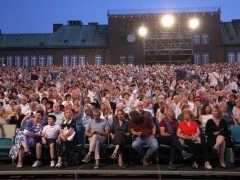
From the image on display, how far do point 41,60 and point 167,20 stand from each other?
20906 millimetres

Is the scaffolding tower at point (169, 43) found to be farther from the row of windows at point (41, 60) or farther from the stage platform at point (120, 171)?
the stage platform at point (120, 171)

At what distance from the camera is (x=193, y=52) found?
57.2 metres

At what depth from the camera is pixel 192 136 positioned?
1084 centimetres

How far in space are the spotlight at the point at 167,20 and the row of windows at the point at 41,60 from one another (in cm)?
1119

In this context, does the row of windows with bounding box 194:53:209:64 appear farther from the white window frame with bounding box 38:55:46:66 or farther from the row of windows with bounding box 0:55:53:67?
the white window frame with bounding box 38:55:46:66

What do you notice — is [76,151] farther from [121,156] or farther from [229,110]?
[229,110]

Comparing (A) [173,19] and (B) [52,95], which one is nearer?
(B) [52,95]

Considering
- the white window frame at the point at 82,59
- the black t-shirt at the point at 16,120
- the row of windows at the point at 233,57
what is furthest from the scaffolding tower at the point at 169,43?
the black t-shirt at the point at 16,120

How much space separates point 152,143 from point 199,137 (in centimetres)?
134

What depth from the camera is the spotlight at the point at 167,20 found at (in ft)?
185

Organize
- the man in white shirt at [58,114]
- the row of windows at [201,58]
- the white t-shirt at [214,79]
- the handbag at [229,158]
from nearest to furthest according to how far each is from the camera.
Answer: the handbag at [229,158], the man in white shirt at [58,114], the white t-shirt at [214,79], the row of windows at [201,58]

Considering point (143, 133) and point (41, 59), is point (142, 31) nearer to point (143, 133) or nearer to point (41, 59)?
point (41, 59)

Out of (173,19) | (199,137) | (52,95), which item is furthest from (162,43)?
(199,137)

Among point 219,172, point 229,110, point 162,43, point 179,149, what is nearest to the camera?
point 219,172
